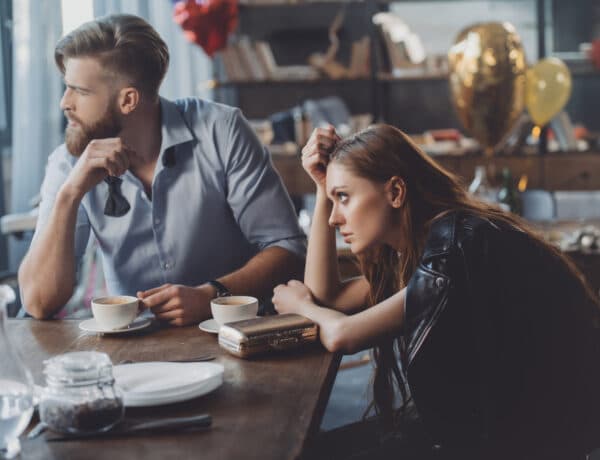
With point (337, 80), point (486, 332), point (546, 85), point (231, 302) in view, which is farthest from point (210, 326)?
point (337, 80)

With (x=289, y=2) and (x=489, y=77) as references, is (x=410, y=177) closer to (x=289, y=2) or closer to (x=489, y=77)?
(x=489, y=77)

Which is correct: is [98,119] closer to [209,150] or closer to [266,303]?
[209,150]

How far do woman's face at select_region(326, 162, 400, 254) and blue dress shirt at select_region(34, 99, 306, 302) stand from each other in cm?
49

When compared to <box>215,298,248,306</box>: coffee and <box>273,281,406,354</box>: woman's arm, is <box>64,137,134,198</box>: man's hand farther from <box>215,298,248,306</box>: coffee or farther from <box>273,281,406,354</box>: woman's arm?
<box>273,281,406,354</box>: woman's arm

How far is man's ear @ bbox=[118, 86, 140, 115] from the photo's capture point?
6.63 ft

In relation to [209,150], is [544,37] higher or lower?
higher

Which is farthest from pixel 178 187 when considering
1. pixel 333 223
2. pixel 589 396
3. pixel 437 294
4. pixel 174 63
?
pixel 174 63

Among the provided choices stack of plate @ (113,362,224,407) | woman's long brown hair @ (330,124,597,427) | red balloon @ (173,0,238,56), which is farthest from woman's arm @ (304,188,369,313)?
red balloon @ (173,0,238,56)

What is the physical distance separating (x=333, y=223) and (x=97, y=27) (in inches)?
31.1

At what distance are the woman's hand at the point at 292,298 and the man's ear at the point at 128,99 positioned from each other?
627mm

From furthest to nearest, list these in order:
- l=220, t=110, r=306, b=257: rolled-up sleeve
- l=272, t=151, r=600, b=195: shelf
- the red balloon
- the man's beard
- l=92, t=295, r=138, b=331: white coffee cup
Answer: l=272, t=151, r=600, b=195: shelf, the red balloon, l=220, t=110, r=306, b=257: rolled-up sleeve, the man's beard, l=92, t=295, r=138, b=331: white coffee cup

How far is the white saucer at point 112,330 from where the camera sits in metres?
1.58

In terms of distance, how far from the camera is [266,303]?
2.02 m

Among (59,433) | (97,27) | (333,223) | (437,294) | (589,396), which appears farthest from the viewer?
(97,27)
